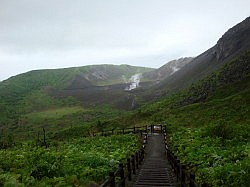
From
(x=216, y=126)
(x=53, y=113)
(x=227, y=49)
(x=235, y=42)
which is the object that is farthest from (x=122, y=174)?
(x=53, y=113)

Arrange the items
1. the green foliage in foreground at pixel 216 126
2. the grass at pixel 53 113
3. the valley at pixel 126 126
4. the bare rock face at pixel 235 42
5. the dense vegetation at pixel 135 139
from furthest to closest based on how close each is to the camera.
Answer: the grass at pixel 53 113, the bare rock face at pixel 235 42, the valley at pixel 126 126, the dense vegetation at pixel 135 139, the green foliage in foreground at pixel 216 126

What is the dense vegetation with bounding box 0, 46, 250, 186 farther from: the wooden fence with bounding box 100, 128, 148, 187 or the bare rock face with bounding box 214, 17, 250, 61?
the bare rock face with bounding box 214, 17, 250, 61

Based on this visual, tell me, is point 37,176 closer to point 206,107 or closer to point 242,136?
point 242,136

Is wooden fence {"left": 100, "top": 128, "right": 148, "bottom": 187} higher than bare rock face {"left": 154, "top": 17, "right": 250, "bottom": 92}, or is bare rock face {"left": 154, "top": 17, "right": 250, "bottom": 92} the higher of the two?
bare rock face {"left": 154, "top": 17, "right": 250, "bottom": 92}

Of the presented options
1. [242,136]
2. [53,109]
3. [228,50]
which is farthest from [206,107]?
[53,109]

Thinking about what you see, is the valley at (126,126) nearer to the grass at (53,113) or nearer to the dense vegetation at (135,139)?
the dense vegetation at (135,139)

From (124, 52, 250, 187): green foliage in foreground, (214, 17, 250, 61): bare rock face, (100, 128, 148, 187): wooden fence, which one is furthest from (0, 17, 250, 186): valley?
(100, 128, 148, 187): wooden fence

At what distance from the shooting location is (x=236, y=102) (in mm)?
53281

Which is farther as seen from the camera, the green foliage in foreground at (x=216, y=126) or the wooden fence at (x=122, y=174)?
the green foliage in foreground at (x=216, y=126)

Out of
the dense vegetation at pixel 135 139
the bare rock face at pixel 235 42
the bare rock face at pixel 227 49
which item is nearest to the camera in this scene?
the dense vegetation at pixel 135 139

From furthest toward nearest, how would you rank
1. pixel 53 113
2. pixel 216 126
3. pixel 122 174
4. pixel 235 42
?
pixel 53 113
pixel 235 42
pixel 216 126
pixel 122 174

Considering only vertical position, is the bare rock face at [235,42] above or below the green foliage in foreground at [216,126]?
above

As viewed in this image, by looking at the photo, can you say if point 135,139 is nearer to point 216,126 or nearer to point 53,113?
point 216,126

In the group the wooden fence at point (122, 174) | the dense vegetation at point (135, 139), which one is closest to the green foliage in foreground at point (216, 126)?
the dense vegetation at point (135, 139)
